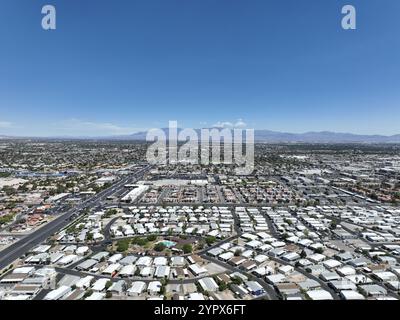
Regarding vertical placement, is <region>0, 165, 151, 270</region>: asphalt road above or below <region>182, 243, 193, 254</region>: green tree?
below

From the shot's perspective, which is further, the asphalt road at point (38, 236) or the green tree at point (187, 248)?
the green tree at point (187, 248)

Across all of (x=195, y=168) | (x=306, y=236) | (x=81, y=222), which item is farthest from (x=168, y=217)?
Answer: (x=195, y=168)

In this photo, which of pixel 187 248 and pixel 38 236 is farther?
pixel 38 236

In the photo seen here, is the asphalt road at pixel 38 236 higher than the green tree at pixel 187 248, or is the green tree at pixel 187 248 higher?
the green tree at pixel 187 248

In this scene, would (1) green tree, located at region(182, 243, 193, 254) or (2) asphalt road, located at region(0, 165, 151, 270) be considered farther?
(1) green tree, located at region(182, 243, 193, 254)

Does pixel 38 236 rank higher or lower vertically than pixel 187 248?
lower
